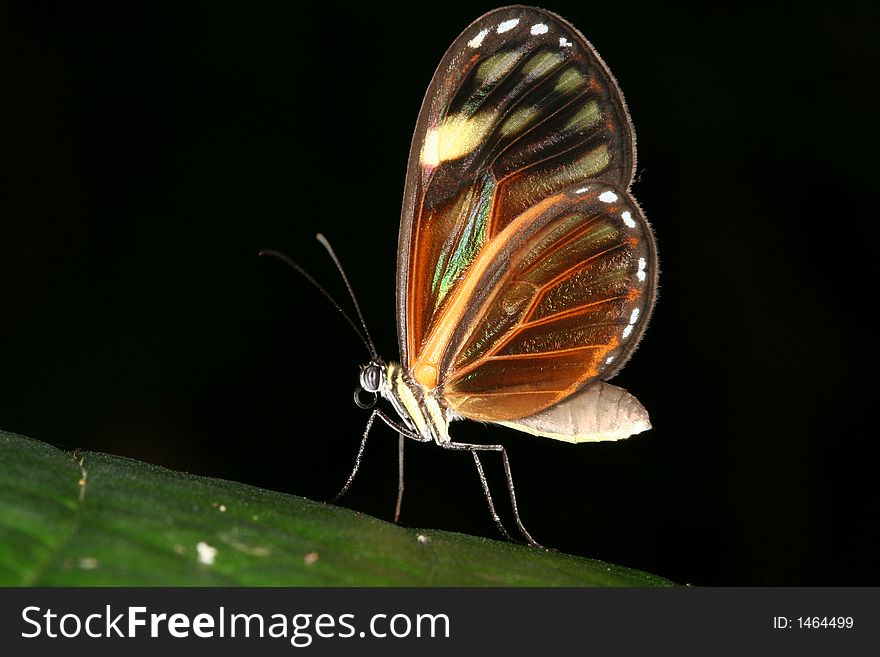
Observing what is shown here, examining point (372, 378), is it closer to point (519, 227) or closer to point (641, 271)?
point (519, 227)

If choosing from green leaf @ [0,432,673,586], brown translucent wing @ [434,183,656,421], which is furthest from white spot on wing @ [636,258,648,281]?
green leaf @ [0,432,673,586]

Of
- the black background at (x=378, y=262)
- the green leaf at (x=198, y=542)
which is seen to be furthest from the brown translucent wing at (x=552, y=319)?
the black background at (x=378, y=262)

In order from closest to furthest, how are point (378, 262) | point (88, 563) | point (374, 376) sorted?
point (88, 563), point (374, 376), point (378, 262)

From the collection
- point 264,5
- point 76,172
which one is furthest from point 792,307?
point 76,172

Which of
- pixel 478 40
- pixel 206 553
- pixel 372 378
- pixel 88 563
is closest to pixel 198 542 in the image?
pixel 206 553

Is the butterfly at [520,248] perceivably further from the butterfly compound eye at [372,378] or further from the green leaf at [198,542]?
the green leaf at [198,542]

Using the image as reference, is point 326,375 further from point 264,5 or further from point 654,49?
point 654,49
